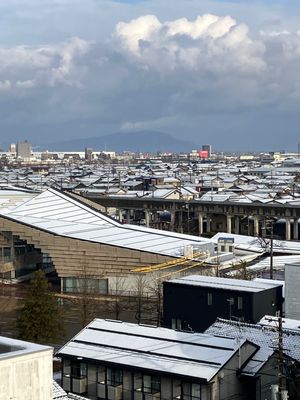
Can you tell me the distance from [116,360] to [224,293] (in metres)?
3.87

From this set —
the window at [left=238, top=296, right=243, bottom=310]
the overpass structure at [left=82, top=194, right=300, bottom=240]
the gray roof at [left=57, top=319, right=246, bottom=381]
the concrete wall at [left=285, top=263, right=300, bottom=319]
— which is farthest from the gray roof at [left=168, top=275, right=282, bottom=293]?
the overpass structure at [left=82, top=194, right=300, bottom=240]

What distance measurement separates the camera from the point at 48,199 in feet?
94.7

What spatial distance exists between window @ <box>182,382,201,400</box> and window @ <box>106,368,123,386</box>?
3.34 feet

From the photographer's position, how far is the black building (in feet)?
47.8

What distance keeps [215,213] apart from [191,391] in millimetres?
31649

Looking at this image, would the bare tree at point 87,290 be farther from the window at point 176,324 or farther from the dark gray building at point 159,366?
the dark gray building at point 159,366

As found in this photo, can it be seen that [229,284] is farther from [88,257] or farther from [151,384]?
[88,257]

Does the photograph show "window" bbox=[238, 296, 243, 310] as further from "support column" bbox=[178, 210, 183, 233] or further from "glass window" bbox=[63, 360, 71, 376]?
"support column" bbox=[178, 210, 183, 233]

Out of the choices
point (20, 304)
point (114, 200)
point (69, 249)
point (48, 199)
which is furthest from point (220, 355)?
point (114, 200)

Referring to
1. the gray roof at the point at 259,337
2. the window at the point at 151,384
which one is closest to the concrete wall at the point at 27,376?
the window at the point at 151,384

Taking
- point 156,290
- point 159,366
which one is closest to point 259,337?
point 159,366

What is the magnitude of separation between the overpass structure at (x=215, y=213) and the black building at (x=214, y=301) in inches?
860

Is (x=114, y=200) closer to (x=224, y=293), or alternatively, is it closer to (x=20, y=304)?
(x=20, y=304)

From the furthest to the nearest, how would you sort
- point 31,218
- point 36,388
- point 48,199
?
point 48,199 → point 31,218 → point 36,388
